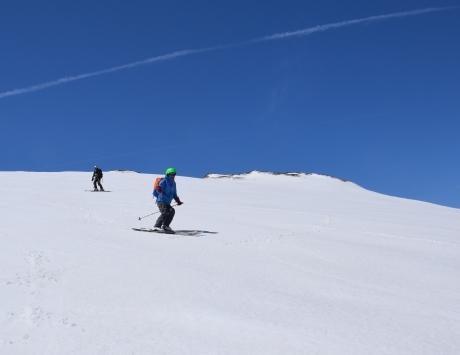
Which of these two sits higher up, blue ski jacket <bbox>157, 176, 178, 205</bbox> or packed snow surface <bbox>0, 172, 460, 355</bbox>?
blue ski jacket <bbox>157, 176, 178, 205</bbox>

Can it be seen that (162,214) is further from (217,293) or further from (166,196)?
(217,293)

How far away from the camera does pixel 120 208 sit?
15734 millimetres

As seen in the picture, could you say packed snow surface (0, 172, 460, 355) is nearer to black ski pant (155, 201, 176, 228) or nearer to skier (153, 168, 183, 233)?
black ski pant (155, 201, 176, 228)

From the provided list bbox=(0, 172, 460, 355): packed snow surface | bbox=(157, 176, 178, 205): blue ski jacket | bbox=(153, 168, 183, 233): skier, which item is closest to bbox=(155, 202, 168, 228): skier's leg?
bbox=(153, 168, 183, 233): skier

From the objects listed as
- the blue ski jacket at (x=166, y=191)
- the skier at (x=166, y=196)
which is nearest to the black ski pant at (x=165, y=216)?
the skier at (x=166, y=196)

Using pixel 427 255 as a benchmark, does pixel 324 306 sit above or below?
below

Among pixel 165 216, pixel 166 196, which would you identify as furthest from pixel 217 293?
pixel 166 196

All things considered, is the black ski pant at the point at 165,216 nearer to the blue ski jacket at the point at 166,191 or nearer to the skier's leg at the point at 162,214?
the skier's leg at the point at 162,214

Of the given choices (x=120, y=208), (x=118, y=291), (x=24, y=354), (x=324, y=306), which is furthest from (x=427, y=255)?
(x=120, y=208)

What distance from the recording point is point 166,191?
11.6 metres

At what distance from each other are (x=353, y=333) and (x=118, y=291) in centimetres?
264

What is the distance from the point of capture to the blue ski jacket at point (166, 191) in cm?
1153

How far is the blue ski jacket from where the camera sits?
37.8ft

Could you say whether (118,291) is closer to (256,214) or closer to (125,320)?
(125,320)
